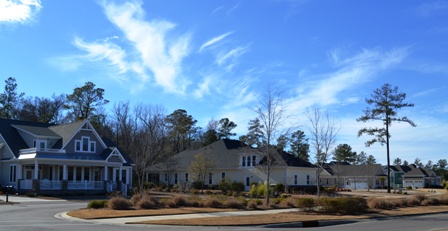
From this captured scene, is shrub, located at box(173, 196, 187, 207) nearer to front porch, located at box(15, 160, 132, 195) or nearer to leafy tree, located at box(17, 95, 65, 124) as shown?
front porch, located at box(15, 160, 132, 195)

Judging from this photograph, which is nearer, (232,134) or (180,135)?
(180,135)

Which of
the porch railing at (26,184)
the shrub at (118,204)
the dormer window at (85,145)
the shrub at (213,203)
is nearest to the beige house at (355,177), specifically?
the dormer window at (85,145)

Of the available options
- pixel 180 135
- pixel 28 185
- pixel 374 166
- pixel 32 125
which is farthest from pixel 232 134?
pixel 28 185

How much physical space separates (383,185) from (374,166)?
778 cm

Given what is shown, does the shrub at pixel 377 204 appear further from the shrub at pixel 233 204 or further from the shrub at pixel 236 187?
the shrub at pixel 236 187

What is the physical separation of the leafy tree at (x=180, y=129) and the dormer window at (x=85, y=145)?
37.5 metres

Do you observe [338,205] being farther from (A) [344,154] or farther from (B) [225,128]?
(A) [344,154]

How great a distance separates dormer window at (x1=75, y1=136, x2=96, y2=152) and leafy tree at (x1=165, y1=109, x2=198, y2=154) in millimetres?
37451

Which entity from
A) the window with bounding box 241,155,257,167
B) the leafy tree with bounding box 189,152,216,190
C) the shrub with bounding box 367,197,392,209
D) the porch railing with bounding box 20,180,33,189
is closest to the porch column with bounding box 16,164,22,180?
the porch railing with bounding box 20,180,33,189

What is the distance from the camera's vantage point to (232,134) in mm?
103750

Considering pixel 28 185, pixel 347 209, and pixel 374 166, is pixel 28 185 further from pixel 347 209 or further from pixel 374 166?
pixel 374 166

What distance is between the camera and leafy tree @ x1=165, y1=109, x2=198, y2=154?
91875 mm

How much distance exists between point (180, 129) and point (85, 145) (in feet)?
140

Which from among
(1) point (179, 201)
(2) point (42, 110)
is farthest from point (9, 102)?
(1) point (179, 201)
